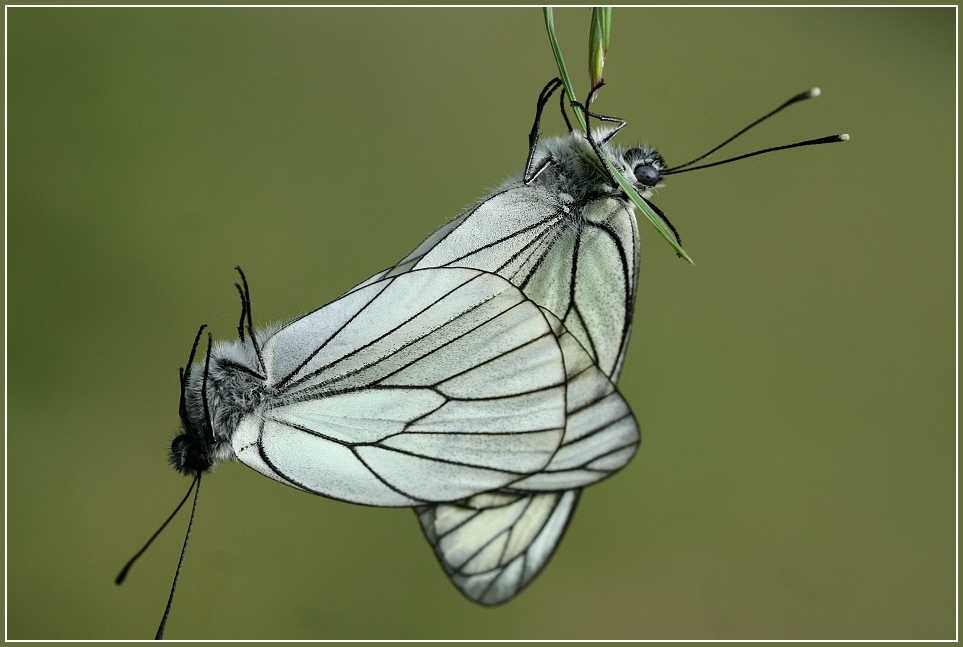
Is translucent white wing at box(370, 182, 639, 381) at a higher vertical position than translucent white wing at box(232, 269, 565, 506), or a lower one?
higher

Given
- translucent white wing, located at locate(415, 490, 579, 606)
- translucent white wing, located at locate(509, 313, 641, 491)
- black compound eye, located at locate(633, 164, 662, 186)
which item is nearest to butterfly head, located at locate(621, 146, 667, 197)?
black compound eye, located at locate(633, 164, 662, 186)

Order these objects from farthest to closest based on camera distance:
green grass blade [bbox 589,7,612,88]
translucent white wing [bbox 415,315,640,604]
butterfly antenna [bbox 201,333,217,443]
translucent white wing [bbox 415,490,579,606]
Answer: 1. translucent white wing [bbox 415,490,579,606]
2. translucent white wing [bbox 415,315,640,604]
3. butterfly antenna [bbox 201,333,217,443]
4. green grass blade [bbox 589,7,612,88]

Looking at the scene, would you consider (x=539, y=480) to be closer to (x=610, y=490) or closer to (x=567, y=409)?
(x=567, y=409)

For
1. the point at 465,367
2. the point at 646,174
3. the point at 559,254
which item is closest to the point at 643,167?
the point at 646,174

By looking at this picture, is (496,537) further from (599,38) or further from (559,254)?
(599,38)

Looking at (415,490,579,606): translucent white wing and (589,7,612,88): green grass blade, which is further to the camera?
(415,490,579,606): translucent white wing

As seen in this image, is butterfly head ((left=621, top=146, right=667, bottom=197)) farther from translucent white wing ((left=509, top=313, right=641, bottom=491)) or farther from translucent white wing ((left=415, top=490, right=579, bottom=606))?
translucent white wing ((left=415, top=490, right=579, bottom=606))

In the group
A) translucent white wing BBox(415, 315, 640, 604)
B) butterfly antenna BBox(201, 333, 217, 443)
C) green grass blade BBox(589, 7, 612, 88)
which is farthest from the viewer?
translucent white wing BBox(415, 315, 640, 604)
